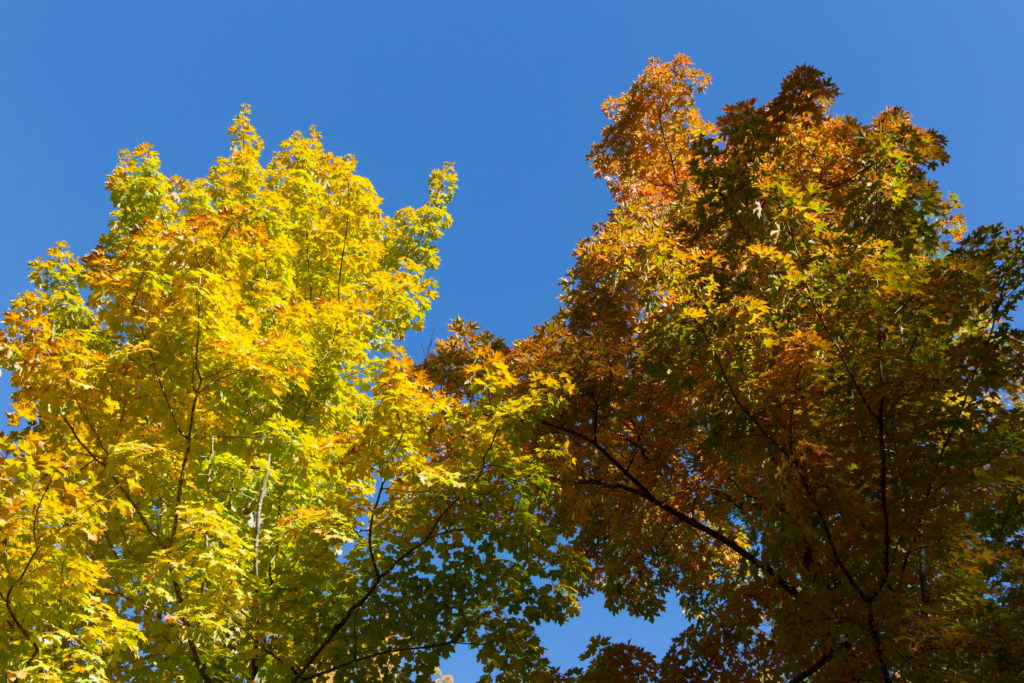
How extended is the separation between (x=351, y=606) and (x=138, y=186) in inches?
294

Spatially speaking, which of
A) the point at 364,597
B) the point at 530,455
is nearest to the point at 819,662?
the point at 530,455

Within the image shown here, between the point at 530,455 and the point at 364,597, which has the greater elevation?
the point at 530,455

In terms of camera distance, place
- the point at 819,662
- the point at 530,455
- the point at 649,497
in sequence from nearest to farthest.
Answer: the point at 819,662 → the point at 530,455 → the point at 649,497

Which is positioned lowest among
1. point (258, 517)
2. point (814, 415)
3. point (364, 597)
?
point (364, 597)

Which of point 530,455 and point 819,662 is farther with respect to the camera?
point 530,455

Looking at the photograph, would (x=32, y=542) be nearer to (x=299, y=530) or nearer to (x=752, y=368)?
(x=299, y=530)

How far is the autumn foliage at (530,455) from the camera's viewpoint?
588cm

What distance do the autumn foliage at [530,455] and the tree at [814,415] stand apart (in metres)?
0.04

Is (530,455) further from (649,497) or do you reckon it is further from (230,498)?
(230,498)

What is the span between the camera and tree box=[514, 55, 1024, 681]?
19.3 ft

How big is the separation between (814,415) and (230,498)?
20.1ft

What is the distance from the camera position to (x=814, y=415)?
6895 mm

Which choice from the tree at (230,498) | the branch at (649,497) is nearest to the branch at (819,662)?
the branch at (649,497)

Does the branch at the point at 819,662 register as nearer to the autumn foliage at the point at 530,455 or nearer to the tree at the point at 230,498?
the autumn foliage at the point at 530,455
